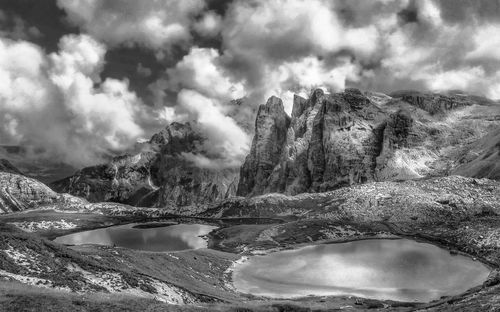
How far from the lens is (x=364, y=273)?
14425cm

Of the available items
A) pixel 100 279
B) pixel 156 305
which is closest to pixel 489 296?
pixel 156 305

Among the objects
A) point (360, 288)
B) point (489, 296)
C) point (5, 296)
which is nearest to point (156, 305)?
point (5, 296)

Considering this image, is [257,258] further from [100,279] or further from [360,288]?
[100,279]

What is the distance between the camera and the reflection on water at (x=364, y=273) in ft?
402

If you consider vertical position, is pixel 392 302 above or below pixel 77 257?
below

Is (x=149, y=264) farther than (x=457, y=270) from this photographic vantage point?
No

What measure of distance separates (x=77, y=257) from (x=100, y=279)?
656 cm

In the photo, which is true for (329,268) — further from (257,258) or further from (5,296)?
(5,296)

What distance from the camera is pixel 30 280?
5916 centimetres

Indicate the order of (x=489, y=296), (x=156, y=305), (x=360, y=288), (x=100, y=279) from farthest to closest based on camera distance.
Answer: (x=360, y=288) → (x=100, y=279) → (x=489, y=296) → (x=156, y=305)

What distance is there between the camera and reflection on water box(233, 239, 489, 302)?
122 metres

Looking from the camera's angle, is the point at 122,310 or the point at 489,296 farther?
the point at 489,296

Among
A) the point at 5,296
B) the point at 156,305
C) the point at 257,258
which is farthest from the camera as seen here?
the point at 257,258

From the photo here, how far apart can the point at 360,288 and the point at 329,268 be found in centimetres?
2688
